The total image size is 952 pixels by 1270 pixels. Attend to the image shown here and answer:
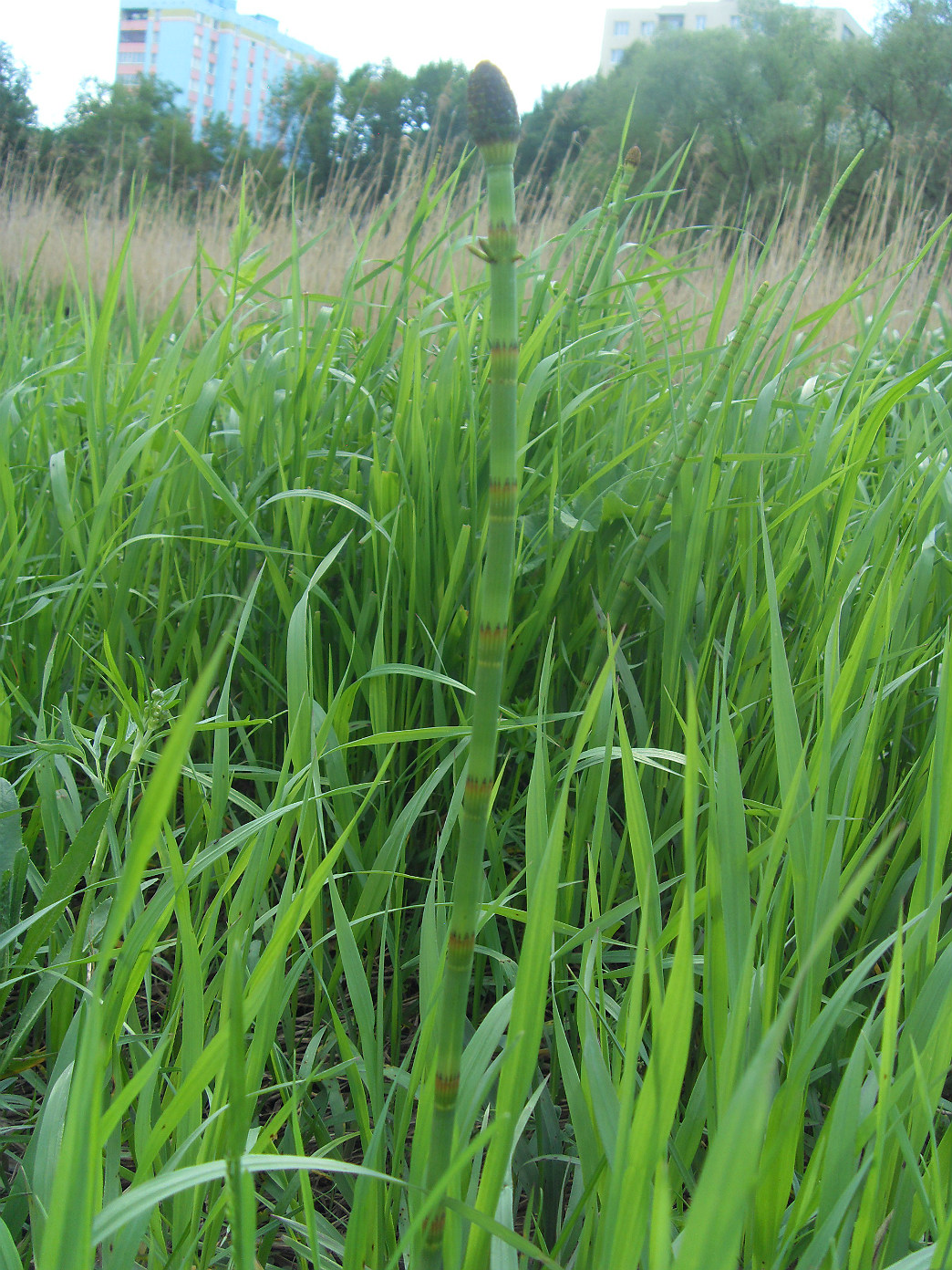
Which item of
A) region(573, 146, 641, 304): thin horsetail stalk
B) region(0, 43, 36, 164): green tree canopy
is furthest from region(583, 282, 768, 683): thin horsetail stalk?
region(0, 43, 36, 164): green tree canopy

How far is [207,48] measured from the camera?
55.4m

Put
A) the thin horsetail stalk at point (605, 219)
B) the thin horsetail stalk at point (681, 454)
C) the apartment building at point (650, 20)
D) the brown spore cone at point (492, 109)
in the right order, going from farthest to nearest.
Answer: the apartment building at point (650, 20)
the thin horsetail stalk at point (605, 219)
the thin horsetail stalk at point (681, 454)
the brown spore cone at point (492, 109)

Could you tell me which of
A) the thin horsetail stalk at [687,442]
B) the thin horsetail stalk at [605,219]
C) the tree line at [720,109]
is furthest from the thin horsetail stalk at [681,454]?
the tree line at [720,109]

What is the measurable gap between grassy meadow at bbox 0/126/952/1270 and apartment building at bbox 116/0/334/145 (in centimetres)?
6212

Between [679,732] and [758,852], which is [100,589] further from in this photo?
[758,852]

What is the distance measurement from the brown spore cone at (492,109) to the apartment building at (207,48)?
6288cm

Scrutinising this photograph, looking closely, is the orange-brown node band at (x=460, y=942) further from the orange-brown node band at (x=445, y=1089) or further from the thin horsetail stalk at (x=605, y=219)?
the thin horsetail stalk at (x=605, y=219)

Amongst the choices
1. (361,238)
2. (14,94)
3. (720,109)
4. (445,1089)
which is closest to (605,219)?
(445,1089)

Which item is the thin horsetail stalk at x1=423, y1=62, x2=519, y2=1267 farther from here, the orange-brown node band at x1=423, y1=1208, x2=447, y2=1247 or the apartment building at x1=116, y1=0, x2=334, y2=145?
the apartment building at x1=116, y1=0, x2=334, y2=145

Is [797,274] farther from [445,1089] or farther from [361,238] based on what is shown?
[361,238]

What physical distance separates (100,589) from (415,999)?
631mm

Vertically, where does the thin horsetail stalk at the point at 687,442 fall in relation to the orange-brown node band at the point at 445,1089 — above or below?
above

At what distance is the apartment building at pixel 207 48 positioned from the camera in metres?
53.5

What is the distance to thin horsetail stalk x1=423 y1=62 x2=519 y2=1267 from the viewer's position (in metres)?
0.27
